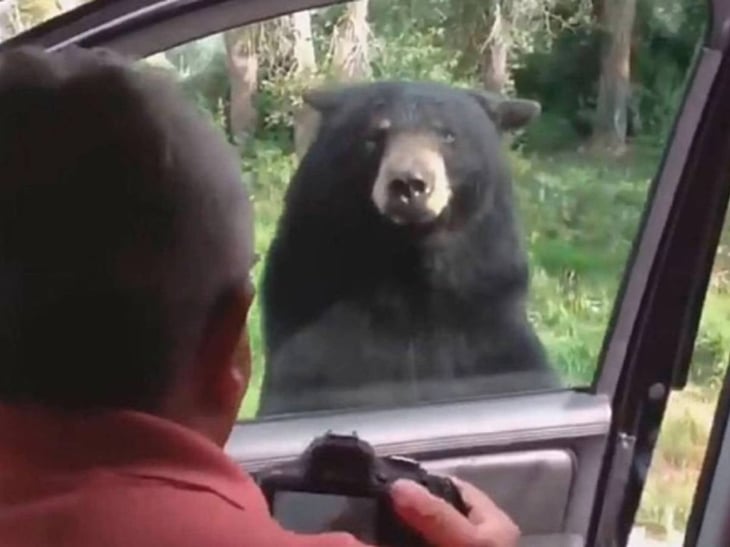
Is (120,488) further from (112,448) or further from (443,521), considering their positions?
(443,521)

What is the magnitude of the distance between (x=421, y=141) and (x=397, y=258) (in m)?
0.19

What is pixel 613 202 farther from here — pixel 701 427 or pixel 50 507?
pixel 50 507

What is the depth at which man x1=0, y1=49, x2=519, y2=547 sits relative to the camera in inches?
35.4

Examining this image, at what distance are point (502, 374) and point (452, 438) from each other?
17 cm

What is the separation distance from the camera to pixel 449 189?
234 cm

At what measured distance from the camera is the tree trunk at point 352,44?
84.2 inches

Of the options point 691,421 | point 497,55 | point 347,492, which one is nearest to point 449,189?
point 497,55

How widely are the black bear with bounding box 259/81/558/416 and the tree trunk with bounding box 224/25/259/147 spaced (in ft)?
0.34

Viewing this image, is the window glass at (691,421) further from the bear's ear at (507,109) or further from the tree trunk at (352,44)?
the tree trunk at (352,44)

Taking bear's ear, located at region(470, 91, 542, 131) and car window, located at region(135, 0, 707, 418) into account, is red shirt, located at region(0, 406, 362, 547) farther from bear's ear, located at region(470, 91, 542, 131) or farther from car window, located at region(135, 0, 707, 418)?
bear's ear, located at region(470, 91, 542, 131)

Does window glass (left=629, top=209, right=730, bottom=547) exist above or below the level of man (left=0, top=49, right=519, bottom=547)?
below

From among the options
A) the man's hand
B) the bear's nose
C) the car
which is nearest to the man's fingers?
the man's hand

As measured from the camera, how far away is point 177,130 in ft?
3.05

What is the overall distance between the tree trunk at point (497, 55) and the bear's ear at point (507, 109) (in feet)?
0.05
